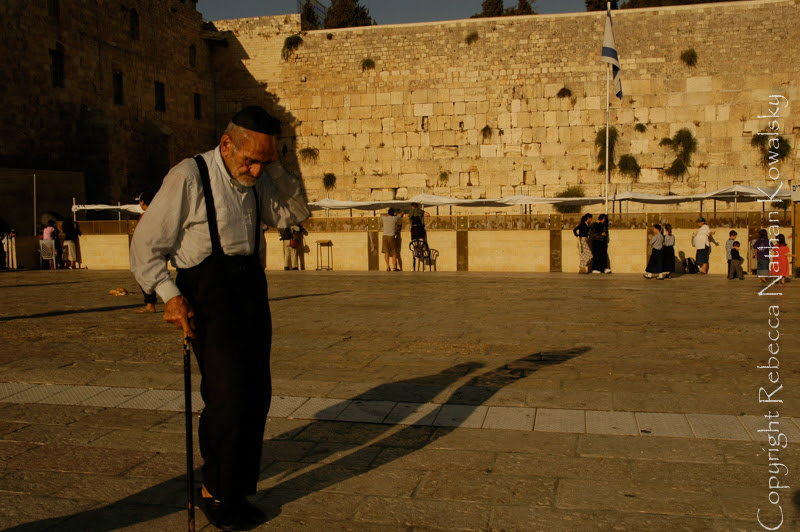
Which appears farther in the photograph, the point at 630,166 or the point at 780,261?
the point at 630,166

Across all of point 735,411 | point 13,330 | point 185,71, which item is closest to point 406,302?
point 13,330

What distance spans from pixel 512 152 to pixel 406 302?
16603mm

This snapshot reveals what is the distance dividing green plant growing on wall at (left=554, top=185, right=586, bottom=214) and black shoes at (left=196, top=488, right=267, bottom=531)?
23052 mm

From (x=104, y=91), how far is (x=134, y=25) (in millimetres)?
2995

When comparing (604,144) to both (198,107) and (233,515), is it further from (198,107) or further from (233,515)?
(233,515)

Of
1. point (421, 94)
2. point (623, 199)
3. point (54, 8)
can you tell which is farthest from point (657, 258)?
point (54, 8)

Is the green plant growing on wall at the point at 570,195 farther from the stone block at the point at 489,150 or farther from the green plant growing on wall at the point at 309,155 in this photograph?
the green plant growing on wall at the point at 309,155

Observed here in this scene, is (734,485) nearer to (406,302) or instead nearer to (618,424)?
(618,424)

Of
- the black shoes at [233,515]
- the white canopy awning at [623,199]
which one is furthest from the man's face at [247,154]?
the white canopy awning at [623,199]

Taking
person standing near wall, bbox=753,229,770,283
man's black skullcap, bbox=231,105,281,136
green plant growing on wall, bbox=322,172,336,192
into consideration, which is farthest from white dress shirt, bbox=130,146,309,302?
green plant growing on wall, bbox=322,172,336,192

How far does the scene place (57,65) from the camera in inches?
Result: 912

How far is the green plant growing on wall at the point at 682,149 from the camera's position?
81.5 feet

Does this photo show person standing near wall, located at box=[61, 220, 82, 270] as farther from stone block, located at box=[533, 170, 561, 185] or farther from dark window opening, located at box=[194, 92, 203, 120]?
stone block, located at box=[533, 170, 561, 185]

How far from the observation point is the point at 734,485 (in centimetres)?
337
